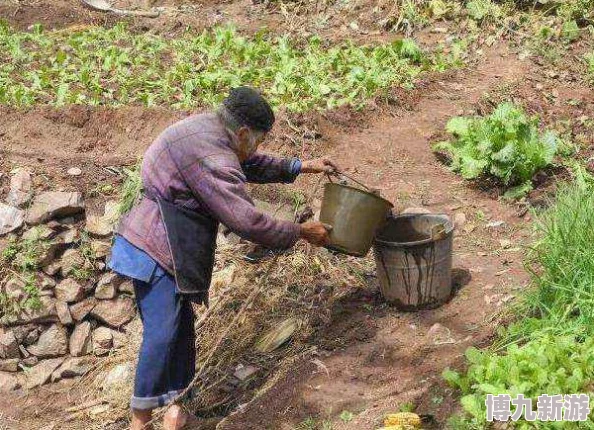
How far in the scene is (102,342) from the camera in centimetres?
631

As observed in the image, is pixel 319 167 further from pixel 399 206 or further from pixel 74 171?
pixel 74 171

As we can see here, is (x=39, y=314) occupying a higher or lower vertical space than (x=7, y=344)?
higher

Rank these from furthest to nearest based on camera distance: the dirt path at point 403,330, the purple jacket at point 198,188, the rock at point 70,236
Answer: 1. the rock at point 70,236
2. the dirt path at point 403,330
3. the purple jacket at point 198,188

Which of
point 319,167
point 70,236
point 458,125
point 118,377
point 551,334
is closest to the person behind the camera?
point 551,334

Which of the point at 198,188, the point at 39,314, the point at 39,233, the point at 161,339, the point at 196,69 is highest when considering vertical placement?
the point at 198,188

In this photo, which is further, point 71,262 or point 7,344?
point 71,262

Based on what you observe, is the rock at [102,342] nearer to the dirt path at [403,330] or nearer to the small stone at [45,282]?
the small stone at [45,282]

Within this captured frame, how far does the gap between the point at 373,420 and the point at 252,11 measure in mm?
8625

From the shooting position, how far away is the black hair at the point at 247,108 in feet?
14.7

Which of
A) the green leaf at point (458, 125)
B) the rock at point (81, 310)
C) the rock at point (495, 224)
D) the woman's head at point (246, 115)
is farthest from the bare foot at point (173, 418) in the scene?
the green leaf at point (458, 125)

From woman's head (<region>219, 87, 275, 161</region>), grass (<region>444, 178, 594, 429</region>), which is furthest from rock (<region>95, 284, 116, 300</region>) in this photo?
grass (<region>444, 178, 594, 429</region>)

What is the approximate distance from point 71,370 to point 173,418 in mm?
1577

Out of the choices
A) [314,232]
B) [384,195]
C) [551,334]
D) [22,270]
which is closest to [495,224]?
[384,195]

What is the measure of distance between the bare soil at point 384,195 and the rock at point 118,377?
0.90 ft
